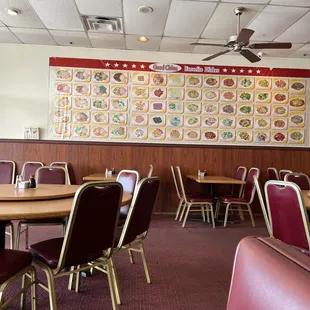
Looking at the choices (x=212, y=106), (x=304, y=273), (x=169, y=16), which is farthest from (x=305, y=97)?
(x=304, y=273)

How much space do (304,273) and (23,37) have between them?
19.0 ft

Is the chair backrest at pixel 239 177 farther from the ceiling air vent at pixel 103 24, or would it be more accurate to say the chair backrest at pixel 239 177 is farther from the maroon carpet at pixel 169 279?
the ceiling air vent at pixel 103 24

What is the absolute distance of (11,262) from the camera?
1.47 m

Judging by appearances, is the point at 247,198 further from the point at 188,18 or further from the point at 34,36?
the point at 34,36

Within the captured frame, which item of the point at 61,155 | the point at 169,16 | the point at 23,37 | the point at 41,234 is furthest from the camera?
the point at 61,155

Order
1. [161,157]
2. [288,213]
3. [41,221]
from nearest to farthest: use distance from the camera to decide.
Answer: [288,213], [41,221], [161,157]

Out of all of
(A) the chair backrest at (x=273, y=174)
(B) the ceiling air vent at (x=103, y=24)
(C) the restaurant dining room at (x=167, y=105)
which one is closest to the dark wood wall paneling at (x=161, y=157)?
(C) the restaurant dining room at (x=167, y=105)

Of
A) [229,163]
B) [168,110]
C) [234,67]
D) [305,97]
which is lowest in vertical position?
[229,163]

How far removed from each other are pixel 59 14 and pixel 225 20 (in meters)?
2.52

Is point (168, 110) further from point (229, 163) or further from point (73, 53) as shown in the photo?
point (73, 53)

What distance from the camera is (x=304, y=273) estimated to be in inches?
18.1

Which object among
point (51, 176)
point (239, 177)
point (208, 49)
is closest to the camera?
point (51, 176)

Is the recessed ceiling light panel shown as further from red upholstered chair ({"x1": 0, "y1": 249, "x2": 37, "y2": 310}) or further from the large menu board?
red upholstered chair ({"x1": 0, "y1": 249, "x2": 37, "y2": 310})

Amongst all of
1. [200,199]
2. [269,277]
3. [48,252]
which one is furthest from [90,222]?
[200,199]
